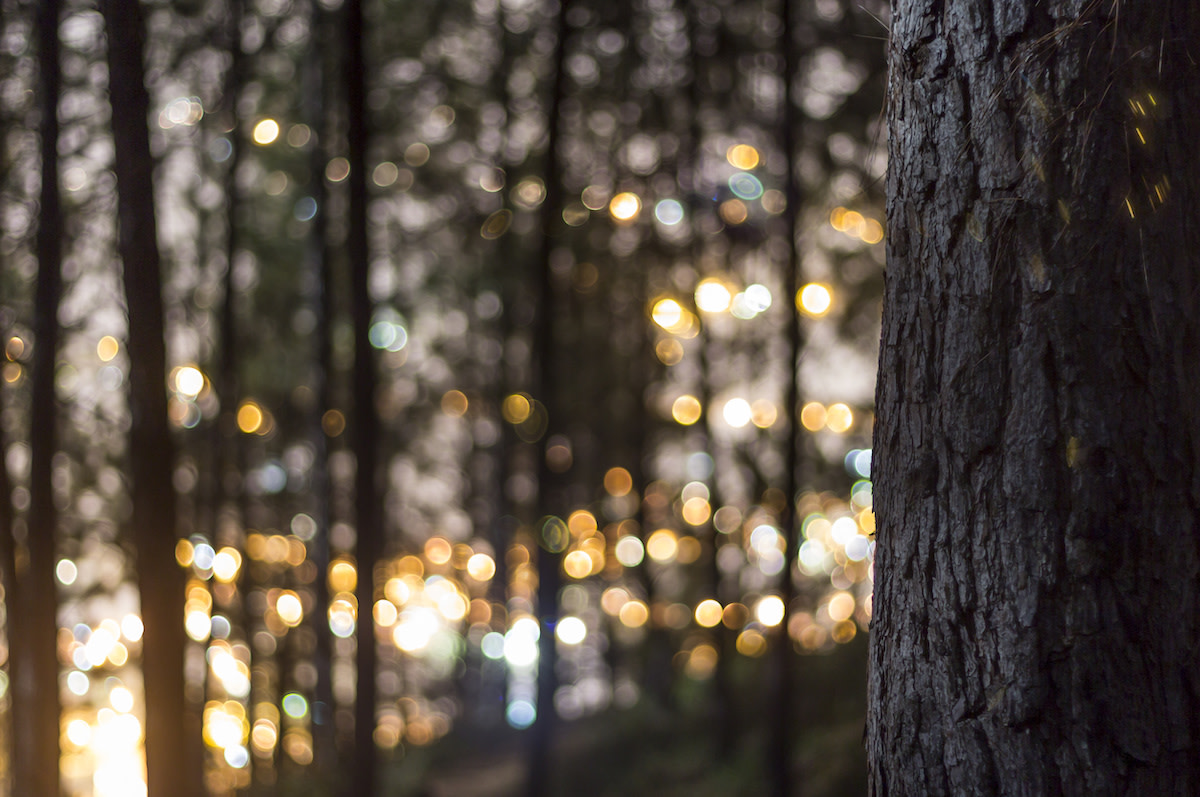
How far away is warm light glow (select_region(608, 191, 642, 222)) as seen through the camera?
40.3 ft

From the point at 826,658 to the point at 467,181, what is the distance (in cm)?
943

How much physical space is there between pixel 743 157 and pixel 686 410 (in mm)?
5107

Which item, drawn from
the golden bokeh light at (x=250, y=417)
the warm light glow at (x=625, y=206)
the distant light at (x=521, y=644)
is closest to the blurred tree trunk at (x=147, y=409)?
the warm light glow at (x=625, y=206)

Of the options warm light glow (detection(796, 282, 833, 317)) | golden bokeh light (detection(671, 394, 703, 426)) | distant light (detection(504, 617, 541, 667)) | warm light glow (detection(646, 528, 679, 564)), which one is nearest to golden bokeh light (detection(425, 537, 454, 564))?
distant light (detection(504, 617, 541, 667))

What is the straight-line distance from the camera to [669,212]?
1303cm

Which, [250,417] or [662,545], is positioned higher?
[250,417]

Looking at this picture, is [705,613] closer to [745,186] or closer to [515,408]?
[515,408]

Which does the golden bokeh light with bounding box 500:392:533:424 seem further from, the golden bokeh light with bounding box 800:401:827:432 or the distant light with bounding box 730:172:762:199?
the distant light with bounding box 730:172:762:199

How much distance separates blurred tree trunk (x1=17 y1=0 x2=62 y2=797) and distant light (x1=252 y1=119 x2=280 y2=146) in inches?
244

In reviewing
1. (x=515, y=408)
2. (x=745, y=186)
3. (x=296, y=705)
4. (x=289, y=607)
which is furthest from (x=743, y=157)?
(x=296, y=705)

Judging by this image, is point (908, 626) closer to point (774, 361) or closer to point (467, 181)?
point (774, 361)

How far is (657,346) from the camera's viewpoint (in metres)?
15.3

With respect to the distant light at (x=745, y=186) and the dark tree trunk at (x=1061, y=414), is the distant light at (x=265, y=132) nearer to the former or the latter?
the distant light at (x=745, y=186)

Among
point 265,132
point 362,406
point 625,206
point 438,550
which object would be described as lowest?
point 438,550
